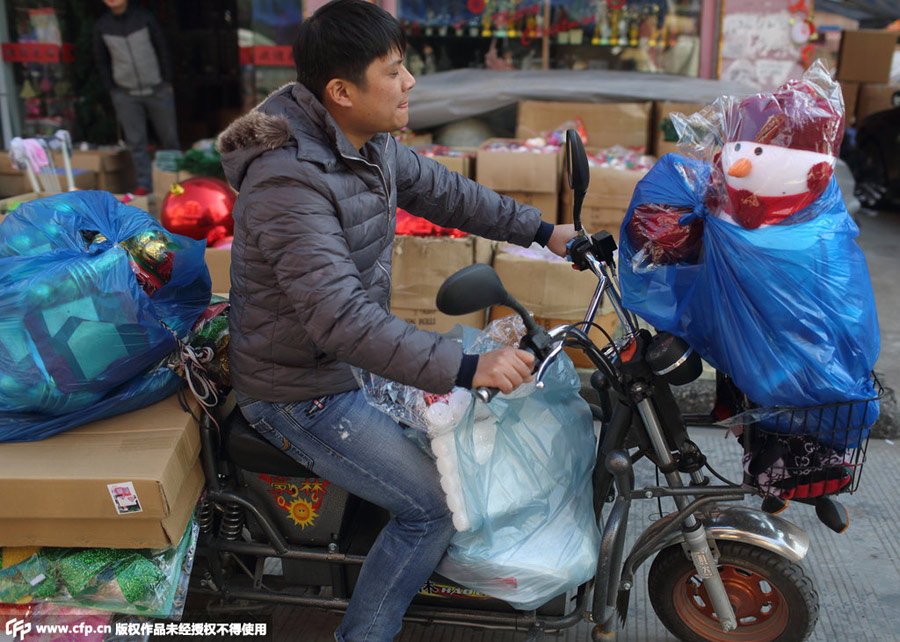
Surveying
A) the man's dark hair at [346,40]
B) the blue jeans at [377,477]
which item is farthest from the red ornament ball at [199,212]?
the man's dark hair at [346,40]

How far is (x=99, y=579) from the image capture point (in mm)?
1873

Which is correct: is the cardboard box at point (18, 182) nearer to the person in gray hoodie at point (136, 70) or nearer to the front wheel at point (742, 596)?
the person in gray hoodie at point (136, 70)

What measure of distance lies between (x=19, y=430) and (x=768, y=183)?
6.08 ft

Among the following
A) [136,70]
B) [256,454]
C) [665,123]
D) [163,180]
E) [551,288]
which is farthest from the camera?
[136,70]

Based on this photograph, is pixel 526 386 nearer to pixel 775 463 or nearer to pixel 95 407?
pixel 775 463

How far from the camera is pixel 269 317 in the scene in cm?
182

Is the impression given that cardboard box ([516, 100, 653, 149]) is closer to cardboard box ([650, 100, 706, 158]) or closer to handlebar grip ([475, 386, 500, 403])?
cardboard box ([650, 100, 706, 158])

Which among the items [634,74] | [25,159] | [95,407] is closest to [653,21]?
[634,74]

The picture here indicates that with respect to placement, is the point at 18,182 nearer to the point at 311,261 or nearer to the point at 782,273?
the point at 311,261

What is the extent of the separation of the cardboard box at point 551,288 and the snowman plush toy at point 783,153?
71.5 inches

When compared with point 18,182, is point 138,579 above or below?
below

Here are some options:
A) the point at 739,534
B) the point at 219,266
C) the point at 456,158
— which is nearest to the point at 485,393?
the point at 739,534

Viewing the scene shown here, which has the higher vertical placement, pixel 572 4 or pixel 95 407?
pixel 572 4

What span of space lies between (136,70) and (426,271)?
13.7 ft
